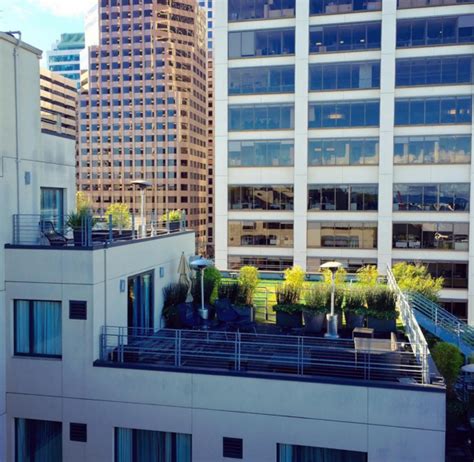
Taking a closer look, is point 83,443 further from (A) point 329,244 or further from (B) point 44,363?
(A) point 329,244

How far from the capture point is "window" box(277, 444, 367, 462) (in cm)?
1071

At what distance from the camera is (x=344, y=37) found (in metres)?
36.4

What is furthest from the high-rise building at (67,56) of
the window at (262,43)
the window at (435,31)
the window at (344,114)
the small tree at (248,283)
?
the small tree at (248,283)

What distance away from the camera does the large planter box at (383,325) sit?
15.4 meters

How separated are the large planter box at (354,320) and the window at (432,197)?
2235 cm

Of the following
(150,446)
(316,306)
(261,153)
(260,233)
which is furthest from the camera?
(260,233)

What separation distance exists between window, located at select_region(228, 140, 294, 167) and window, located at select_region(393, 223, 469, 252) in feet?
30.4

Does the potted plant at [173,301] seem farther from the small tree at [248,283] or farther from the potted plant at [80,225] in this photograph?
the potted plant at [80,225]

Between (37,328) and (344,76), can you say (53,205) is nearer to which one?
(37,328)

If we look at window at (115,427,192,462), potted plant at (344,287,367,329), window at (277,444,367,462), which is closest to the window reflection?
potted plant at (344,287,367,329)

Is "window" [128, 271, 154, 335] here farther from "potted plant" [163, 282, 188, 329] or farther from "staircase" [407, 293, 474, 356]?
"staircase" [407, 293, 474, 356]

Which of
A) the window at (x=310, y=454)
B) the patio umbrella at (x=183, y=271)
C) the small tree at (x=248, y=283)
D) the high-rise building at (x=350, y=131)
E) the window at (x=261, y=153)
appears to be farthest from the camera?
the window at (x=261, y=153)

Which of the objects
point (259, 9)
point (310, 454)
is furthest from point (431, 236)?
point (310, 454)

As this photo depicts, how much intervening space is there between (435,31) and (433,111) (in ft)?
17.6
